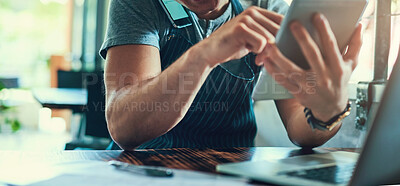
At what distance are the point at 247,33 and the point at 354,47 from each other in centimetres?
16

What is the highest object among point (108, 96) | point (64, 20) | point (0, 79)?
point (64, 20)

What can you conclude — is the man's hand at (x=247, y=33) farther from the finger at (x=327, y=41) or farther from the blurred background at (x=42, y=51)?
the blurred background at (x=42, y=51)

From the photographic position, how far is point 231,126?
785 millimetres

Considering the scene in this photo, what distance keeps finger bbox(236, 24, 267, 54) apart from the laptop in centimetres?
14

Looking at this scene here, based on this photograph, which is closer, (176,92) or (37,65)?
(176,92)

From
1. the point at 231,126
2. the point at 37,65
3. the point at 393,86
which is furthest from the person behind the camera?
the point at 37,65

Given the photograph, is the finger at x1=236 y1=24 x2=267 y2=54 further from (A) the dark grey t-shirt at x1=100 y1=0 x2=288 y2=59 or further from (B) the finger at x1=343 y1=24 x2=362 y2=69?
(A) the dark grey t-shirt at x1=100 y1=0 x2=288 y2=59

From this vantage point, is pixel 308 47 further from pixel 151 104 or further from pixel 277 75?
pixel 151 104

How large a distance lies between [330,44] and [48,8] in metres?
4.15

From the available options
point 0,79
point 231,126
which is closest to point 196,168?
point 231,126

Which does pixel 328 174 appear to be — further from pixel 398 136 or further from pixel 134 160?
pixel 134 160

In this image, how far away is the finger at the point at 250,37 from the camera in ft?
1.59

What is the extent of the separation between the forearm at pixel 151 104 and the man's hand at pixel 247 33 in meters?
0.06

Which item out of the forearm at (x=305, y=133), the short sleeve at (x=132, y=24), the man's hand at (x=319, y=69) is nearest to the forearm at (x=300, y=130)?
the forearm at (x=305, y=133)
